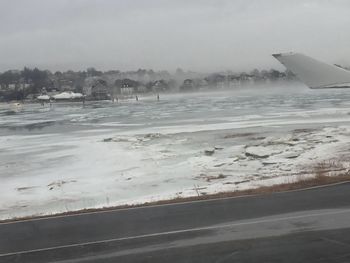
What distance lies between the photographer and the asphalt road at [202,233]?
7555 millimetres

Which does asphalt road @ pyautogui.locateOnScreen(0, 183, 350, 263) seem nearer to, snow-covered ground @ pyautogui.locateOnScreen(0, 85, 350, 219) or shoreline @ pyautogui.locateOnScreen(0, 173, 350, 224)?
shoreline @ pyautogui.locateOnScreen(0, 173, 350, 224)

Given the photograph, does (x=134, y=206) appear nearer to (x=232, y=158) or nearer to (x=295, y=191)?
(x=295, y=191)

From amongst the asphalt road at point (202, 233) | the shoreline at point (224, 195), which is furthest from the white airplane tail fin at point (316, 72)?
the asphalt road at point (202, 233)

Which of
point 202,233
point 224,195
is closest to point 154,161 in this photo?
point 224,195

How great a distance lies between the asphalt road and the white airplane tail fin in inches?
169

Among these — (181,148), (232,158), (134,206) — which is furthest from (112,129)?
(134,206)

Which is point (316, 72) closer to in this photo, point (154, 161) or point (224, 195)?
point (224, 195)

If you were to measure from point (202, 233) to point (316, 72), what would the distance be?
7.93 metres

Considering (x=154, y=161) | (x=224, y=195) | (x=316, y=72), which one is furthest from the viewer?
(x=154, y=161)

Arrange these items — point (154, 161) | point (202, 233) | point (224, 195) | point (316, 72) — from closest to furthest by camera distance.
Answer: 1. point (202, 233)
2. point (224, 195)
3. point (316, 72)
4. point (154, 161)

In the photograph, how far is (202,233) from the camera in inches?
343

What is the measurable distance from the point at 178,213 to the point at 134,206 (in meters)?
1.76

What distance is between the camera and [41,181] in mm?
19734

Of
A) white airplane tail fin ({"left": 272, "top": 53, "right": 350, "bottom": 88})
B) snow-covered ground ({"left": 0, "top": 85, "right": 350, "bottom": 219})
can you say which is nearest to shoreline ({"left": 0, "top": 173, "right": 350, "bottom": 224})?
snow-covered ground ({"left": 0, "top": 85, "right": 350, "bottom": 219})
